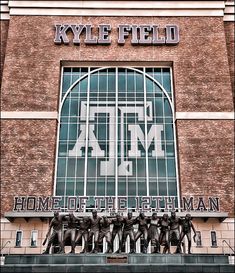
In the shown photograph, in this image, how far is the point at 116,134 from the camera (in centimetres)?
2595

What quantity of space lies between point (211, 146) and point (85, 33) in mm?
10573

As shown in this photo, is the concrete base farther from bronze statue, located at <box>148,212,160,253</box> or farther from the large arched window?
the large arched window

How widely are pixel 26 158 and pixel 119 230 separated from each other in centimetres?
756

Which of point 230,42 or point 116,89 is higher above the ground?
point 230,42

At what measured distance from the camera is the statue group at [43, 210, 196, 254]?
19.9 metres

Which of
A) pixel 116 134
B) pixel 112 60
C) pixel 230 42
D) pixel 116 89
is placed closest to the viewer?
pixel 116 134

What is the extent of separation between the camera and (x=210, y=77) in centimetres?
2714

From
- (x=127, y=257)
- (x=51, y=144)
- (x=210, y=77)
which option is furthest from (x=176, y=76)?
(x=127, y=257)

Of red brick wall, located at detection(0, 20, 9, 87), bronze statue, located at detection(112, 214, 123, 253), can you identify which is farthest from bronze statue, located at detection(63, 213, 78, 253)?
red brick wall, located at detection(0, 20, 9, 87)

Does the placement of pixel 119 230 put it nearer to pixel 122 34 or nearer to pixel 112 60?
pixel 112 60

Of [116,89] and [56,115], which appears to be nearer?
[56,115]

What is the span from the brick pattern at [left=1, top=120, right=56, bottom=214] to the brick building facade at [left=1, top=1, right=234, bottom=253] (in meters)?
0.05

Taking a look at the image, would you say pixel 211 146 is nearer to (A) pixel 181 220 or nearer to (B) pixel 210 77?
(B) pixel 210 77

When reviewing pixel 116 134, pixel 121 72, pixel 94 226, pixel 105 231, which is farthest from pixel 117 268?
pixel 121 72
